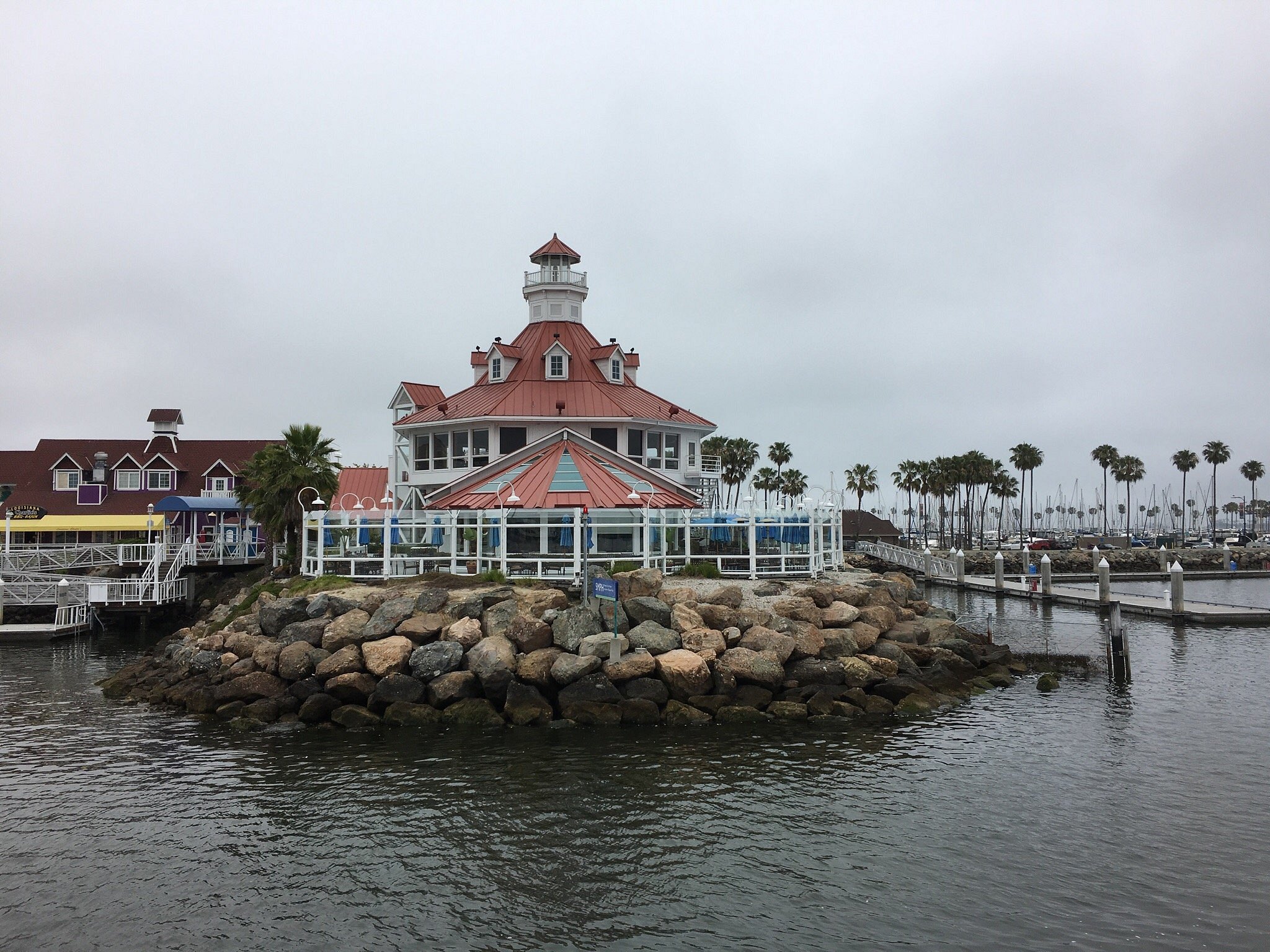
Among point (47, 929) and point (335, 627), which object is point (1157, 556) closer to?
point (335, 627)

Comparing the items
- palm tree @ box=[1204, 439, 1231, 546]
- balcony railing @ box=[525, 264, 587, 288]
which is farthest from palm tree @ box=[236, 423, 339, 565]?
palm tree @ box=[1204, 439, 1231, 546]

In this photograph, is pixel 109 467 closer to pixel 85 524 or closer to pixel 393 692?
pixel 85 524

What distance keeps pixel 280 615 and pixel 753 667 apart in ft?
47.5

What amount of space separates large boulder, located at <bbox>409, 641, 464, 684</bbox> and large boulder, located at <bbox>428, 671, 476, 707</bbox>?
33cm

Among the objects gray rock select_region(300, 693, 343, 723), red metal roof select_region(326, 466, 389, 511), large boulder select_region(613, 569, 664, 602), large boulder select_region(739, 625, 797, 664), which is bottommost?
gray rock select_region(300, 693, 343, 723)

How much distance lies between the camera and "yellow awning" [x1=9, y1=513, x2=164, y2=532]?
5678 centimetres

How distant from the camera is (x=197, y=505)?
58.4 m

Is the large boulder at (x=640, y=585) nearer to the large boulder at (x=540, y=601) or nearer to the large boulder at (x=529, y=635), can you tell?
the large boulder at (x=540, y=601)

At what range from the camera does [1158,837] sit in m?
15.9

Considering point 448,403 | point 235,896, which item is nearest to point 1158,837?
point 235,896

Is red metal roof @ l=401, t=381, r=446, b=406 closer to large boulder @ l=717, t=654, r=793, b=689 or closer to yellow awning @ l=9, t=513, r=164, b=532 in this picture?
yellow awning @ l=9, t=513, r=164, b=532

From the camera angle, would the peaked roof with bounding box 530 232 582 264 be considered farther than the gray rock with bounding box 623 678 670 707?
Yes

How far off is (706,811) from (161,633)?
38.8 metres

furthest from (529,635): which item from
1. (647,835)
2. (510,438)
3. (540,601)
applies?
(510,438)
